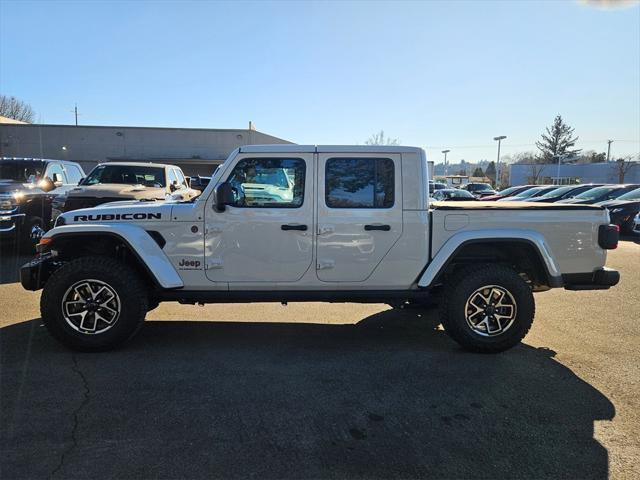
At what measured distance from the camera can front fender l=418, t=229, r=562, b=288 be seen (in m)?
4.72

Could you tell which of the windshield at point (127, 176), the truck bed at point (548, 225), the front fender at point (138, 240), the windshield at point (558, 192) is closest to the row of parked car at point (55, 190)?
the windshield at point (127, 176)

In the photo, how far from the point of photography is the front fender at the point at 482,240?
15.5 ft

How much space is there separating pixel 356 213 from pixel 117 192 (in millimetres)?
6370

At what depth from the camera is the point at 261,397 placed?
12.4 ft

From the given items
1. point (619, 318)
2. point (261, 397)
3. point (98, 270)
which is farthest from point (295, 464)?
point (619, 318)

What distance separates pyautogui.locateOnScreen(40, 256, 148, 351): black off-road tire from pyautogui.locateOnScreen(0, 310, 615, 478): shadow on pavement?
16 cm

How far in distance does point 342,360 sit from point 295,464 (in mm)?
1756

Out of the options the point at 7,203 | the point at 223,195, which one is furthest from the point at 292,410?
the point at 7,203

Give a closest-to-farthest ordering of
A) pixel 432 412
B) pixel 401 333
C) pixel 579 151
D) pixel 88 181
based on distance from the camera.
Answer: pixel 432 412 → pixel 401 333 → pixel 88 181 → pixel 579 151

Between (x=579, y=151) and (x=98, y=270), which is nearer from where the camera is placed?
(x=98, y=270)

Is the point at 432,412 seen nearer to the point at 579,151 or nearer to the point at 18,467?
the point at 18,467

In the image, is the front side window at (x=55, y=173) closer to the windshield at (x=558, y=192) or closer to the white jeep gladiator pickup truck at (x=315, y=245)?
the white jeep gladiator pickup truck at (x=315, y=245)

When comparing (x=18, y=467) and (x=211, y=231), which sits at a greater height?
(x=211, y=231)

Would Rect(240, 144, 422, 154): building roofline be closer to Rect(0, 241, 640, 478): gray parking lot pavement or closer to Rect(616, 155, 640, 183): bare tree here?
Rect(0, 241, 640, 478): gray parking lot pavement
